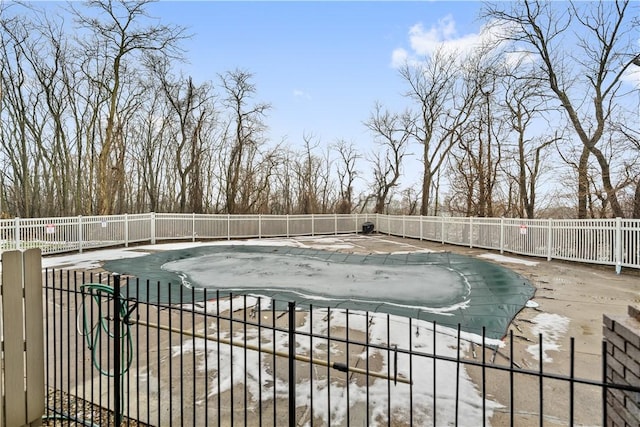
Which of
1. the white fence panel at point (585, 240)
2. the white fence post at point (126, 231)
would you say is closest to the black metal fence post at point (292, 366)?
the white fence panel at point (585, 240)

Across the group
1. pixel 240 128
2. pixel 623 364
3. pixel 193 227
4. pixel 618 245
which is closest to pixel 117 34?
pixel 240 128

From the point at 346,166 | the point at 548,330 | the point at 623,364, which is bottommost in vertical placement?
the point at 548,330

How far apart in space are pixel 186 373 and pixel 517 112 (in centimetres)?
1661

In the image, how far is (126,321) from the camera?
2.31 metres

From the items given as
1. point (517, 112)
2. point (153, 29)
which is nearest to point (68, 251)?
point (153, 29)

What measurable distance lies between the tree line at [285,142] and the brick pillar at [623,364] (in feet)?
35.5

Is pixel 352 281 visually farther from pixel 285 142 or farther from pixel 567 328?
pixel 285 142

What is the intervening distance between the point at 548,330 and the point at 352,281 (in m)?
3.67

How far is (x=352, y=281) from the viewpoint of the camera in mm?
6941

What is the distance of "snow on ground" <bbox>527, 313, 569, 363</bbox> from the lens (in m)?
3.36

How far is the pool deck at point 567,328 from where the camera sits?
2387mm

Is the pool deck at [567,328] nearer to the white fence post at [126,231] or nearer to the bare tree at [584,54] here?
the bare tree at [584,54]

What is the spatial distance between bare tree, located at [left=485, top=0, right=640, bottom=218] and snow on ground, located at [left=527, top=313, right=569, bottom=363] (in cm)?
871

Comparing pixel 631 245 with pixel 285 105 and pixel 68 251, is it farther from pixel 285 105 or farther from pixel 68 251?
pixel 285 105
